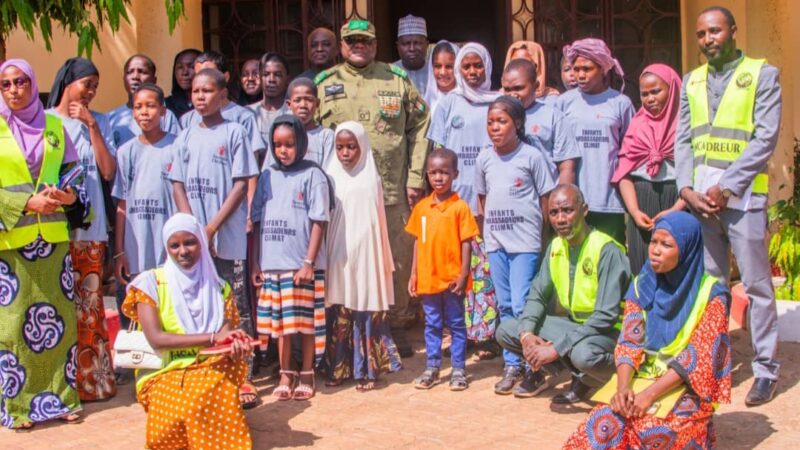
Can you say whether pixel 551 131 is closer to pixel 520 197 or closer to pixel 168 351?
pixel 520 197

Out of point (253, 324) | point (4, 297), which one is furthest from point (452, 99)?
point (4, 297)

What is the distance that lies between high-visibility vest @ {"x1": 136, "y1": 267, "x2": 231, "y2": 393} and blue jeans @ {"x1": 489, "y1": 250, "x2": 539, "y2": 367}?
1851 mm

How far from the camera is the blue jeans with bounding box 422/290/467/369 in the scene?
6.01 m

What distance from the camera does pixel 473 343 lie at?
6848mm

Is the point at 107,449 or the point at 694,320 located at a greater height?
the point at 694,320

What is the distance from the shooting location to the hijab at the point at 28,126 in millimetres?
5457

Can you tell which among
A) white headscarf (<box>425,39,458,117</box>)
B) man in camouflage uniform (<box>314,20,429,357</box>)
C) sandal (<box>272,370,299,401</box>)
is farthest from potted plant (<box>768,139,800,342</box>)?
sandal (<box>272,370,299,401</box>)

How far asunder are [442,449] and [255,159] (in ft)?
6.70

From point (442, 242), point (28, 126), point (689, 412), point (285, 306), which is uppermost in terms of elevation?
point (28, 126)

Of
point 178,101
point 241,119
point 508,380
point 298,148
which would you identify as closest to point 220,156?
point 298,148

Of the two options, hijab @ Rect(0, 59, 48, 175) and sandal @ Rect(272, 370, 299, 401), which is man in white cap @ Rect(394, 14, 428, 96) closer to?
sandal @ Rect(272, 370, 299, 401)

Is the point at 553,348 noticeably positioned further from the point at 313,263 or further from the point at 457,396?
the point at 313,263

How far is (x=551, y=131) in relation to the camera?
620cm

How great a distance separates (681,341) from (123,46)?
585cm
